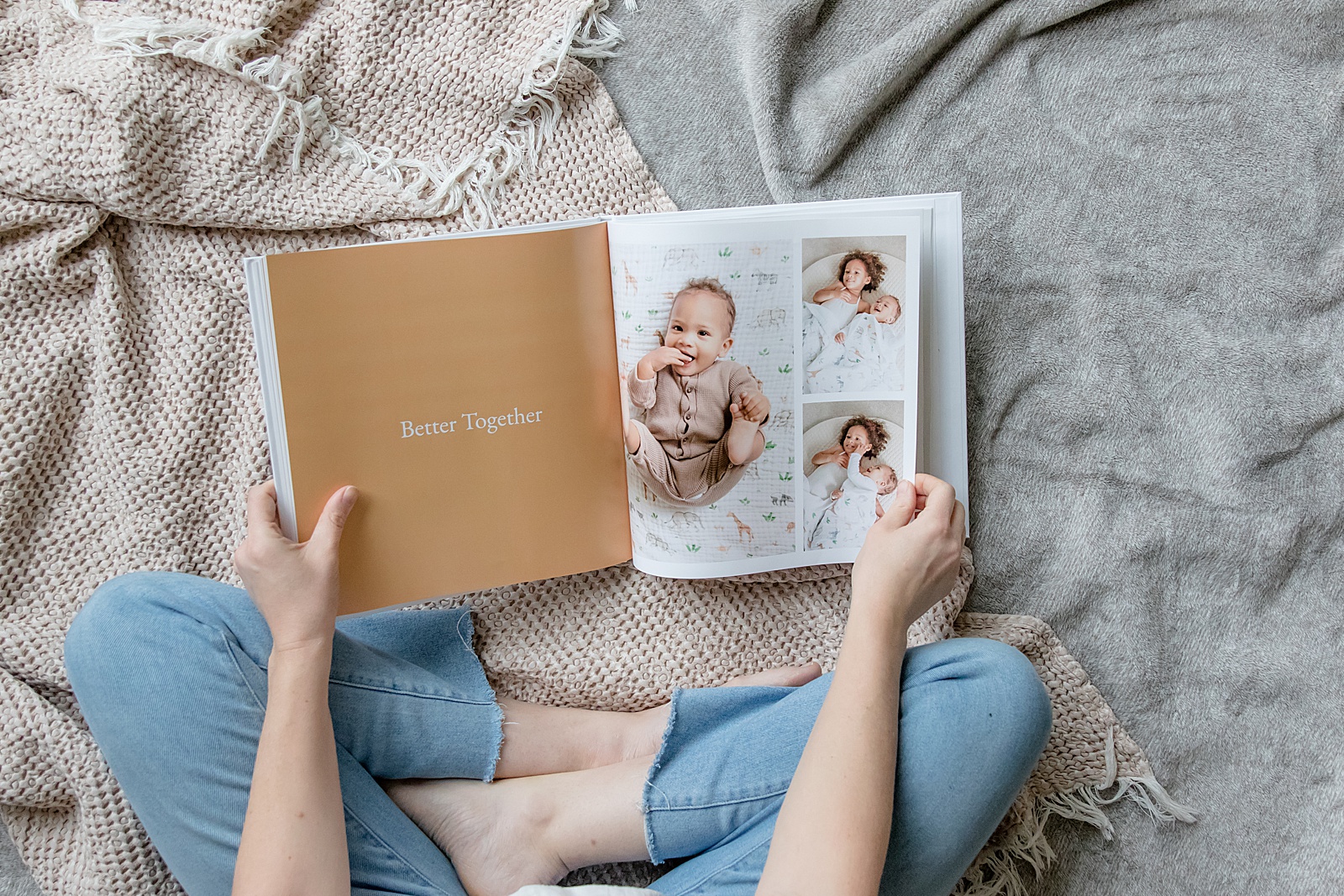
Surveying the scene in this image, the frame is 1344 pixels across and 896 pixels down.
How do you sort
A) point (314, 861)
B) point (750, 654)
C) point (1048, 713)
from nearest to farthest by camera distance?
point (314, 861), point (1048, 713), point (750, 654)

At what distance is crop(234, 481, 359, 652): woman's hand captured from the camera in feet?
2.04

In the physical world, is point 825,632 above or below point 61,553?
below

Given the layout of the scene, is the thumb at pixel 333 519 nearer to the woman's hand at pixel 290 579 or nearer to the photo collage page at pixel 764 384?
the woman's hand at pixel 290 579

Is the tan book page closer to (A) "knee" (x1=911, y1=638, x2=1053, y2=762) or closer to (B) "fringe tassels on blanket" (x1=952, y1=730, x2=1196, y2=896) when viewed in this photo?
(A) "knee" (x1=911, y1=638, x2=1053, y2=762)

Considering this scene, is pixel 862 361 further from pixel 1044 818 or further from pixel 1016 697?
pixel 1044 818

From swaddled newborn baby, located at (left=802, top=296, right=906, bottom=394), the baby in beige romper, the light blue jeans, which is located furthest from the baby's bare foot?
swaddled newborn baby, located at (left=802, top=296, right=906, bottom=394)

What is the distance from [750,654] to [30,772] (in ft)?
1.94

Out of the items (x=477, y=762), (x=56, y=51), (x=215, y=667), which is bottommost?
(x=477, y=762)

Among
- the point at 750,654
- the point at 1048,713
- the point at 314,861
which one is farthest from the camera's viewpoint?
the point at 750,654

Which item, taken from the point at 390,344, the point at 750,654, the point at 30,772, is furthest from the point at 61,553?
the point at 750,654

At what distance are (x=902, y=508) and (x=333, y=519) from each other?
0.42 metres

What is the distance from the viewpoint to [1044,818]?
766 mm

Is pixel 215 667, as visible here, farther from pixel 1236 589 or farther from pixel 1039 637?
pixel 1236 589

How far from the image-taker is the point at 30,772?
2.31ft
